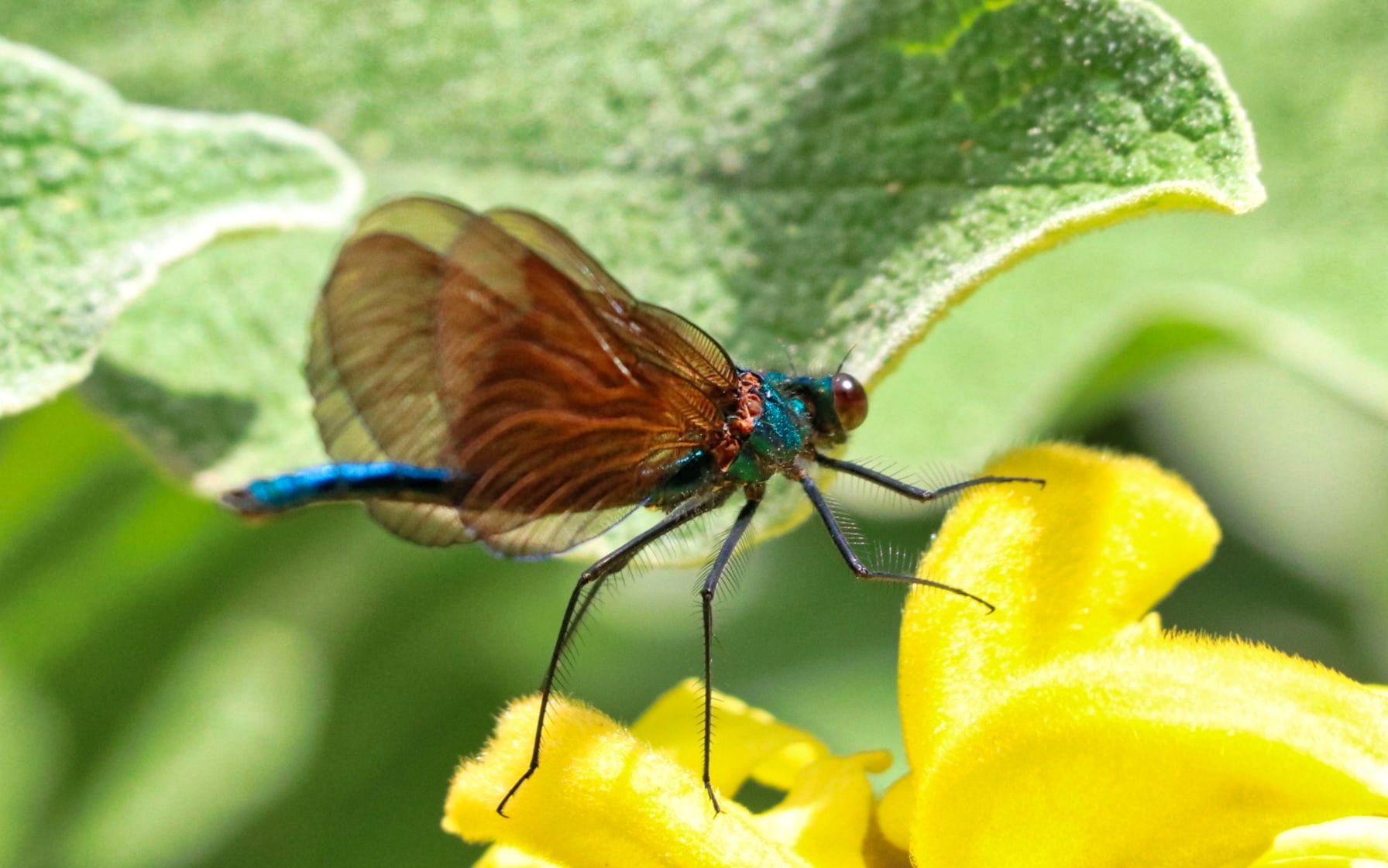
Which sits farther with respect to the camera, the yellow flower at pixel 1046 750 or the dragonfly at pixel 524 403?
the dragonfly at pixel 524 403

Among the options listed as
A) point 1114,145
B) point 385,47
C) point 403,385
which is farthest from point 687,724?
point 385,47

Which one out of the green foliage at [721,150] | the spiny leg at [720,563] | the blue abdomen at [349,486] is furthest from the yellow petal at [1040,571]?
the blue abdomen at [349,486]

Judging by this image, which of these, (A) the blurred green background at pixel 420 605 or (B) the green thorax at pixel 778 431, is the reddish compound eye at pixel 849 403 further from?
(A) the blurred green background at pixel 420 605

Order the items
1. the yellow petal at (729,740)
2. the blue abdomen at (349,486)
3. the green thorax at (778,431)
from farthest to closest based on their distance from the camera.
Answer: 1. the green thorax at (778,431)
2. the blue abdomen at (349,486)
3. the yellow petal at (729,740)

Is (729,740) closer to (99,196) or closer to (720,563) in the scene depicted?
(720,563)

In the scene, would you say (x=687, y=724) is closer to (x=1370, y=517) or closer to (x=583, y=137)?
(x=583, y=137)

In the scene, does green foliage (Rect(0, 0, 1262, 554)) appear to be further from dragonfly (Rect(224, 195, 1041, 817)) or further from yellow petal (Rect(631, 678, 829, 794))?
yellow petal (Rect(631, 678, 829, 794))

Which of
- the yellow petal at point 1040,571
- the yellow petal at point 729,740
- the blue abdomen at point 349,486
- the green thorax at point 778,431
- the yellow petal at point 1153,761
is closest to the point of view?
the yellow petal at point 1153,761
